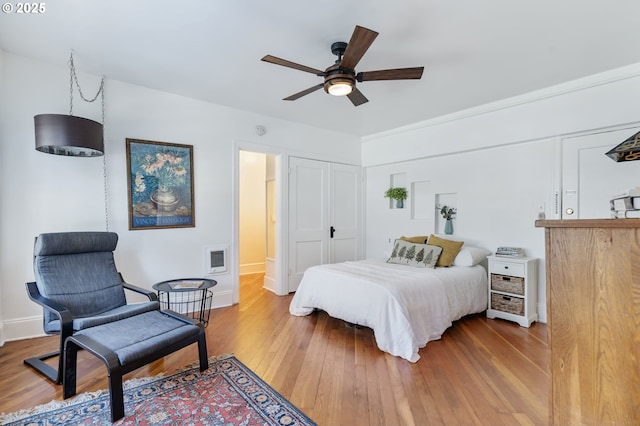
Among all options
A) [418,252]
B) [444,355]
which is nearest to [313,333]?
[444,355]

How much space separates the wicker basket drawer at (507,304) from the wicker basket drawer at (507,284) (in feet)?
0.25

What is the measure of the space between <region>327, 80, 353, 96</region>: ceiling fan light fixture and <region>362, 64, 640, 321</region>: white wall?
2383mm

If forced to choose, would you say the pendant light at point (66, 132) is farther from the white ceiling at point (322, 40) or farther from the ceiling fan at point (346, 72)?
the ceiling fan at point (346, 72)

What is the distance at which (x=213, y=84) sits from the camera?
3.44 m

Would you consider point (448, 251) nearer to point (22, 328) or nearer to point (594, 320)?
point (594, 320)

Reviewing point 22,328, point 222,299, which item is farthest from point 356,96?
point 22,328

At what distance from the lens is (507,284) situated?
3.56 m

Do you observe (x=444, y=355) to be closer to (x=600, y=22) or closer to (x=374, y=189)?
(x=600, y=22)

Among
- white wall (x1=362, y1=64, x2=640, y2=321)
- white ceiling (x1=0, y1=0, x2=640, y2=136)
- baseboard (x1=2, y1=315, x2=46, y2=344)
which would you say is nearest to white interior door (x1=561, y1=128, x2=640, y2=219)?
white wall (x1=362, y1=64, x2=640, y2=321)

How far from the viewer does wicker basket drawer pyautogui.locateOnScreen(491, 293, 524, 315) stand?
344 cm

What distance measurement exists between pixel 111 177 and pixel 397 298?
10.5ft

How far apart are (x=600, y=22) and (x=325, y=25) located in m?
2.02

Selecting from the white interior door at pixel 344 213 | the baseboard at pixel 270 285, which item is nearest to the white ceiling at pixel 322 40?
the white interior door at pixel 344 213

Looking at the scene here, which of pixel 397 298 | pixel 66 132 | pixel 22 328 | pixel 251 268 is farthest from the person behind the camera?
pixel 251 268
